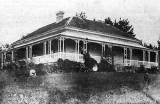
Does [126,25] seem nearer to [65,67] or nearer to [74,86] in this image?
[65,67]

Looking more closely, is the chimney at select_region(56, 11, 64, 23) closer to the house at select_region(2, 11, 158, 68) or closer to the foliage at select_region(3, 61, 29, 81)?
the house at select_region(2, 11, 158, 68)

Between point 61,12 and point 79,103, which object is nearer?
point 79,103

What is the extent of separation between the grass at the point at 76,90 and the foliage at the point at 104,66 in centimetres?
270

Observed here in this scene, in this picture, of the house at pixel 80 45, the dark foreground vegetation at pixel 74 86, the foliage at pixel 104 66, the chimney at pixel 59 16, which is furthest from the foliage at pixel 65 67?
the chimney at pixel 59 16

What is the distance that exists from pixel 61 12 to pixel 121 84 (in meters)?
16.3

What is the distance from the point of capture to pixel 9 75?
985 inches

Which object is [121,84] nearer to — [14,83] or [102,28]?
[14,83]

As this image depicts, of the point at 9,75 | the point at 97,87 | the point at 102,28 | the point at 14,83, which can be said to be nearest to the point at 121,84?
the point at 97,87

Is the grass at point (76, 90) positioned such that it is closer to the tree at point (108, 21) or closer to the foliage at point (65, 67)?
the foliage at point (65, 67)

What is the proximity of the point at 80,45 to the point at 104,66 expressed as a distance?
495 cm

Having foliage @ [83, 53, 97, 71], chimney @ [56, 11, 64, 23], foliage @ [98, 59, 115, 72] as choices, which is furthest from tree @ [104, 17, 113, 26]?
foliage @ [83, 53, 97, 71]

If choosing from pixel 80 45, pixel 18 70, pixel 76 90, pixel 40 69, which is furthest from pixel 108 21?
pixel 76 90

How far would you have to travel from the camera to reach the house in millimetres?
28688

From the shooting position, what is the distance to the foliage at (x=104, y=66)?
1073 inches
